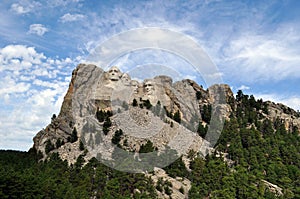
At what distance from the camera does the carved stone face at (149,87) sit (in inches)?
3367

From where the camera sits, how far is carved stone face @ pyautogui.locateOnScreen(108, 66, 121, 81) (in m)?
86.1

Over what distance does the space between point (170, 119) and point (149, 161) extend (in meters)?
18.8

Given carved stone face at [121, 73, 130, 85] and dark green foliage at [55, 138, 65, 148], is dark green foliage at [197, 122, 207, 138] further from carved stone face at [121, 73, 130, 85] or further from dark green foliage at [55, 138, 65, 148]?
dark green foliage at [55, 138, 65, 148]

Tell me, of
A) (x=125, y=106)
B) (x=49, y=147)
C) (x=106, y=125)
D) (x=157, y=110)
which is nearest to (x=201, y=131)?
(x=157, y=110)

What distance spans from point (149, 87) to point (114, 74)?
362 inches

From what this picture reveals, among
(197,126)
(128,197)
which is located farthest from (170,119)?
(128,197)

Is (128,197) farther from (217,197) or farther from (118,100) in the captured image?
(118,100)

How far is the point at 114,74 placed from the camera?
3423 inches

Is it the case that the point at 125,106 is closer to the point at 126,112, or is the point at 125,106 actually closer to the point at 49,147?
the point at 126,112

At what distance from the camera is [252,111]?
286 ft

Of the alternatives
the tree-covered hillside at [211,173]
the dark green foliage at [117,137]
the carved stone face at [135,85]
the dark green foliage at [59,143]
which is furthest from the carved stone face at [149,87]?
the dark green foliage at [59,143]

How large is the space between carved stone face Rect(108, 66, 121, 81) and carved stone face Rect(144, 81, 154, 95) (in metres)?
7.05

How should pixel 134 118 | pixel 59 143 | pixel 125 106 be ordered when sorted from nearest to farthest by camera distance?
pixel 59 143 → pixel 134 118 → pixel 125 106

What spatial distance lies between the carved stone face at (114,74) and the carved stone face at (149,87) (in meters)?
7.05
